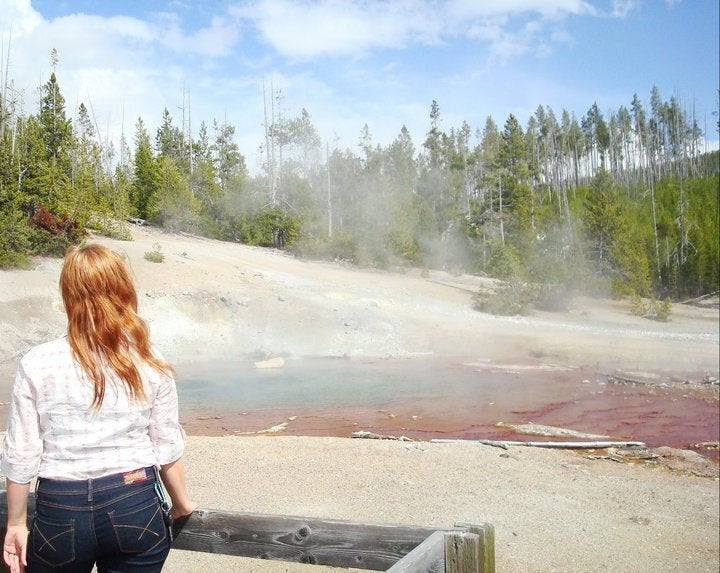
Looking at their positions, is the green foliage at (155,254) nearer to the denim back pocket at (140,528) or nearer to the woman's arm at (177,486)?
the woman's arm at (177,486)

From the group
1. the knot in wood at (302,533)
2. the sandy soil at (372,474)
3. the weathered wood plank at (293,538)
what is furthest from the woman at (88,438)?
the sandy soil at (372,474)

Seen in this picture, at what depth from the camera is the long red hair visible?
7.06 feet

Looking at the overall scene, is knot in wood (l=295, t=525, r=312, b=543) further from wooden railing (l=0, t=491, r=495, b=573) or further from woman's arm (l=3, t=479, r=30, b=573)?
woman's arm (l=3, t=479, r=30, b=573)

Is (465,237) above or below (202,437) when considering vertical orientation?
above

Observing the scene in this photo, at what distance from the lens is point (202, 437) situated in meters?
8.38

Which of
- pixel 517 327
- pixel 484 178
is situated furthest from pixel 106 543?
pixel 484 178

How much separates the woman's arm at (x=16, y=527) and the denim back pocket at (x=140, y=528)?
13.0 inches

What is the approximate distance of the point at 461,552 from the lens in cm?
239

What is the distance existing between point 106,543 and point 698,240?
42.2 meters

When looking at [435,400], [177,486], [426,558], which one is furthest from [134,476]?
[435,400]

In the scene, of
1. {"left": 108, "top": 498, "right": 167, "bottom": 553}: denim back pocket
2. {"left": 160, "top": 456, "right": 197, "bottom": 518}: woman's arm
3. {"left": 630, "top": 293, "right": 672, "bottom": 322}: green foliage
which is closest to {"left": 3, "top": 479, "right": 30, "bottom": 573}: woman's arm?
{"left": 108, "top": 498, "right": 167, "bottom": 553}: denim back pocket

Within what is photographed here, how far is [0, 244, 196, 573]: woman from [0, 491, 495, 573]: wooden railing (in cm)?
44

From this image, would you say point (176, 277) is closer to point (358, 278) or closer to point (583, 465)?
point (583, 465)

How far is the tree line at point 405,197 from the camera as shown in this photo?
503 cm
